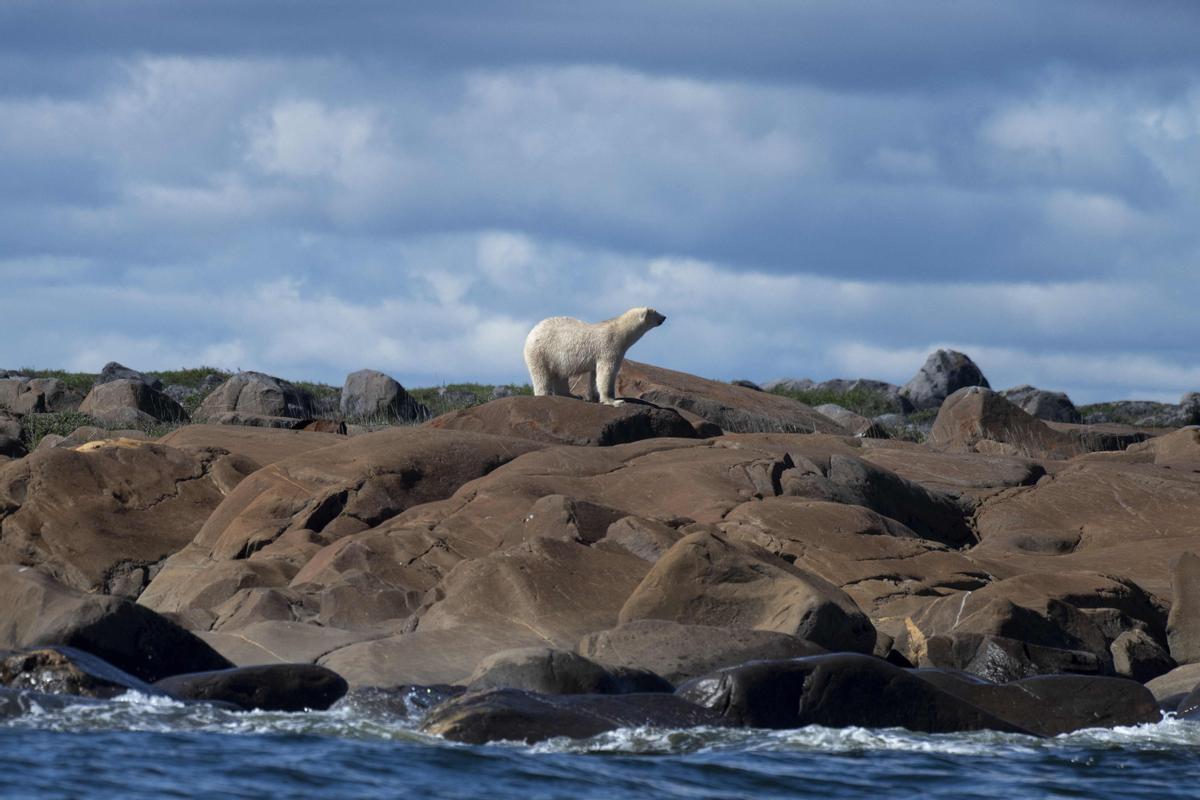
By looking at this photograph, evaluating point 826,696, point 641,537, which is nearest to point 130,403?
point 641,537

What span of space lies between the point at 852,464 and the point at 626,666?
787cm

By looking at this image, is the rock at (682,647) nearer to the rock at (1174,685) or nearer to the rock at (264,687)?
the rock at (264,687)

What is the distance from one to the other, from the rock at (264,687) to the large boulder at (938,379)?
35.9 metres

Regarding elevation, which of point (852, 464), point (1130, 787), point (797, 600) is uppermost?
point (852, 464)

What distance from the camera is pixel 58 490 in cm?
1964

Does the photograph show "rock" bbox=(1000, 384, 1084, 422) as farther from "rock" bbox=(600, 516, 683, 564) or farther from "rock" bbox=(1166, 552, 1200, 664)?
"rock" bbox=(600, 516, 683, 564)

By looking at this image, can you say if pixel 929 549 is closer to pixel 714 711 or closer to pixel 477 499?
pixel 477 499

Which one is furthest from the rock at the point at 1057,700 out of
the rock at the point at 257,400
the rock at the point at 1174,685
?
the rock at the point at 257,400

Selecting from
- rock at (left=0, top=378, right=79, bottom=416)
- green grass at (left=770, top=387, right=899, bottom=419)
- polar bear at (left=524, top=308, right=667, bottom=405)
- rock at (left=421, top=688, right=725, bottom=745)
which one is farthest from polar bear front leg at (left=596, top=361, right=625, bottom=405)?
green grass at (left=770, top=387, right=899, bottom=419)

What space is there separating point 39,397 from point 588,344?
18.0 m

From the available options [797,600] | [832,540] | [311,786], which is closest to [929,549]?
[832,540]

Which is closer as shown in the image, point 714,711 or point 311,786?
point 311,786

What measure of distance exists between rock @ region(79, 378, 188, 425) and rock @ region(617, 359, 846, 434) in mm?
10652

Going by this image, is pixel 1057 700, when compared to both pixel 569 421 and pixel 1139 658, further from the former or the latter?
pixel 569 421
